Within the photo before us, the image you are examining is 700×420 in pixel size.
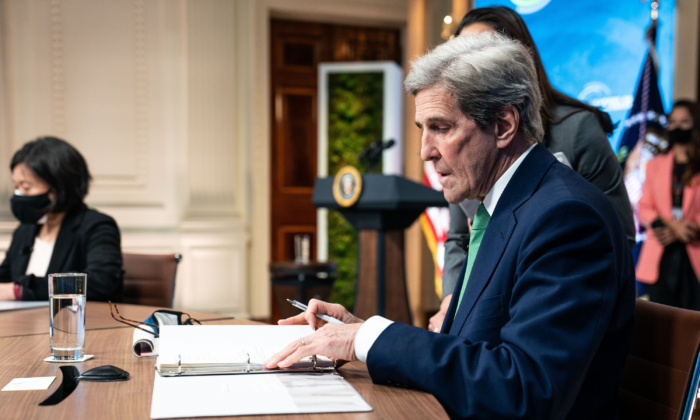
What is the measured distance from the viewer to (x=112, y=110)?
5.22 meters

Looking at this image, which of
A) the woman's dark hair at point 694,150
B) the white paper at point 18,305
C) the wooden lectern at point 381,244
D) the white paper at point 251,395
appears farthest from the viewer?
the woman's dark hair at point 694,150

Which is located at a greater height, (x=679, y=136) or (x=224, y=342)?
(x=679, y=136)

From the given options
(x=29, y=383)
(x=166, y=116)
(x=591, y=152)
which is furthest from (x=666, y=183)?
(x=166, y=116)

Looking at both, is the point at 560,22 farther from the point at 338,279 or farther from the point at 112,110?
the point at 112,110

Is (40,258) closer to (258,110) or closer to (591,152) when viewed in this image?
(591,152)

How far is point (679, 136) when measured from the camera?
3.84m

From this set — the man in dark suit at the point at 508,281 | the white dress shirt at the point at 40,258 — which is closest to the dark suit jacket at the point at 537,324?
the man in dark suit at the point at 508,281

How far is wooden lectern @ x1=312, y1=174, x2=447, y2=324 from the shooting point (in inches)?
131

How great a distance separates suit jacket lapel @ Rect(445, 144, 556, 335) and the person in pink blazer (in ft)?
10.4

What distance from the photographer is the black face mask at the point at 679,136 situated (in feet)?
12.5

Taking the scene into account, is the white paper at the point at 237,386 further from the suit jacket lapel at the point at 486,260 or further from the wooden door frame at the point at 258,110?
the wooden door frame at the point at 258,110

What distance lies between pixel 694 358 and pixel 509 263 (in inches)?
13.0

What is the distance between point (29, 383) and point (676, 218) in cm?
387

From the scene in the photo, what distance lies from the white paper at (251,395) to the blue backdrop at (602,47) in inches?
160
